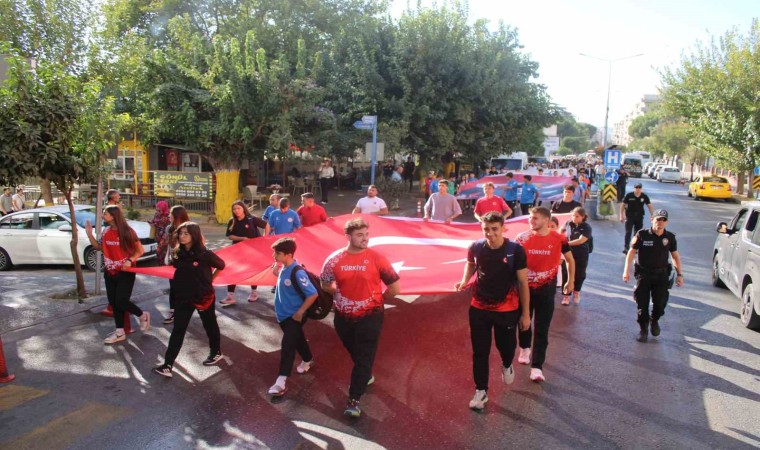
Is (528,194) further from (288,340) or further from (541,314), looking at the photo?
(288,340)

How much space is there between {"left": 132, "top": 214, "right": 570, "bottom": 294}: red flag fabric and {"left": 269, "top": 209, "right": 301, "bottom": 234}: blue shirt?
1.30 feet

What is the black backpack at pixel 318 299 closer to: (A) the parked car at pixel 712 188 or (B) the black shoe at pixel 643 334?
(B) the black shoe at pixel 643 334

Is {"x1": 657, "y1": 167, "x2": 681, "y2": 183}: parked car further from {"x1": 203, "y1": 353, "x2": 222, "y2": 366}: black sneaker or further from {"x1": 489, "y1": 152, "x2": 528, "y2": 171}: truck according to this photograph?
{"x1": 203, "y1": 353, "x2": 222, "y2": 366}: black sneaker

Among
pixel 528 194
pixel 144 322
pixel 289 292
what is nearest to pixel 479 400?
pixel 289 292

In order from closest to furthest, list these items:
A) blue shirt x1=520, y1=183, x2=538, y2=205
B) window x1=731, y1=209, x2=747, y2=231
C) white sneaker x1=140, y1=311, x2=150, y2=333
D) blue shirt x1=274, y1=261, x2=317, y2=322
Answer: blue shirt x1=274, y1=261, x2=317, y2=322 < white sneaker x1=140, y1=311, x2=150, y2=333 < window x1=731, y1=209, x2=747, y2=231 < blue shirt x1=520, y1=183, x2=538, y2=205

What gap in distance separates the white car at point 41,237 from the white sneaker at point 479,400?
9.40 m

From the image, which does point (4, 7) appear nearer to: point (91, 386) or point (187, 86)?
point (187, 86)

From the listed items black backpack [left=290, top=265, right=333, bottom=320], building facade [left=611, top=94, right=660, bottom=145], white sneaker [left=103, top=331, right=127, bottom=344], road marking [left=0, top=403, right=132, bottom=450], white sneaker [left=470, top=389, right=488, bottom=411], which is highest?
building facade [left=611, top=94, right=660, bottom=145]

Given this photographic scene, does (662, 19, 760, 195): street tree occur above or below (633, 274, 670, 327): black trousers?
above

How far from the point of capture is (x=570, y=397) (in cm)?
544

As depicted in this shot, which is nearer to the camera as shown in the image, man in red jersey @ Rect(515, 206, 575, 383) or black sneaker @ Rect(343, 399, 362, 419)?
black sneaker @ Rect(343, 399, 362, 419)

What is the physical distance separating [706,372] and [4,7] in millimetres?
20416

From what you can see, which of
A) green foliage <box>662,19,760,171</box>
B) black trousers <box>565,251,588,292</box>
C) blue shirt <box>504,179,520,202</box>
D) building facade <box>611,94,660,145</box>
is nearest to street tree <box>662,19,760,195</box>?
green foliage <box>662,19,760,171</box>

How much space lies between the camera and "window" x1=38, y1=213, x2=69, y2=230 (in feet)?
40.9
